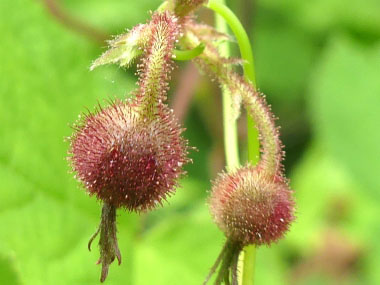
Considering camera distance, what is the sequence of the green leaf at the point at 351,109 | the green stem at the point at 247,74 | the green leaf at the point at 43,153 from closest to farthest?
the green stem at the point at 247,74
the green leaf at the point at 43,153
the green leaf at the point at 351,109

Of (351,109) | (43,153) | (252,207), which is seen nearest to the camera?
(252,207)

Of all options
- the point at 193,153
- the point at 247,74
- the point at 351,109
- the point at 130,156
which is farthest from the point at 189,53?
the point at 193,153

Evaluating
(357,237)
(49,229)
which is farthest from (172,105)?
(357,237)

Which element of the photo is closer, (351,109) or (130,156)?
(130,156)

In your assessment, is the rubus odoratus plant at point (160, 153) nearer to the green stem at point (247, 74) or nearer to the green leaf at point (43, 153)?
the green stem at point (247, 74)

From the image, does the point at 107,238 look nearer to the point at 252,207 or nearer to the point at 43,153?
the point at 252,207

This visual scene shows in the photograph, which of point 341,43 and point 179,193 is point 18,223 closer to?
point 179,193

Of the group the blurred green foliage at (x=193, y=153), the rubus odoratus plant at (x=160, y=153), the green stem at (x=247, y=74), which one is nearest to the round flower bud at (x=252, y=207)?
the rubus odoratus plant at (x=160, y=153)
